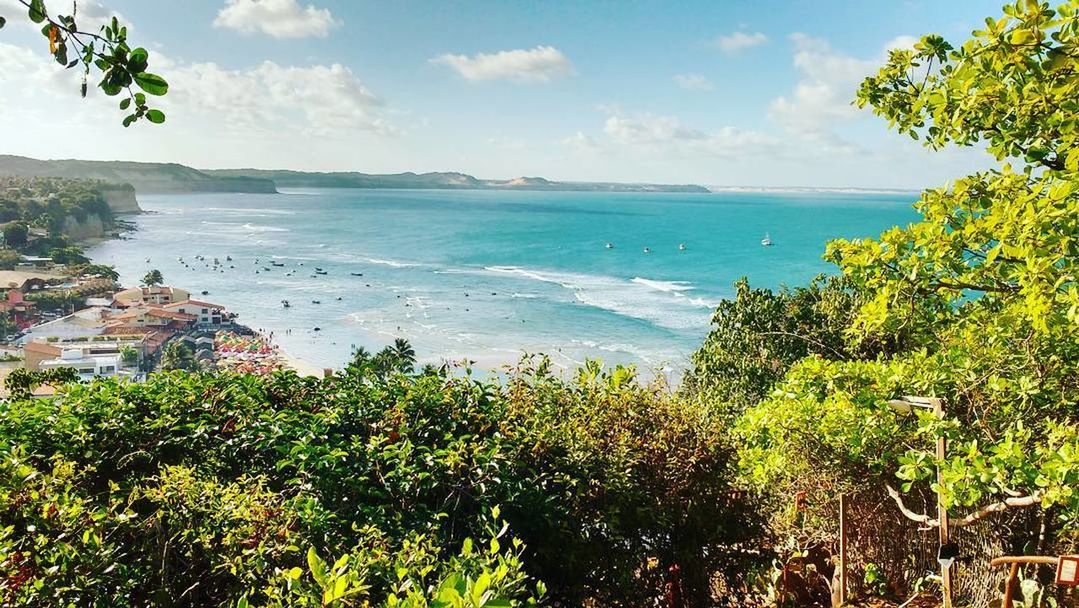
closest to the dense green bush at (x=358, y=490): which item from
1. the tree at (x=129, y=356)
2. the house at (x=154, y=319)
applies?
the tree at (x=129, y=356)

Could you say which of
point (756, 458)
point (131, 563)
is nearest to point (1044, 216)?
point (756, 458)

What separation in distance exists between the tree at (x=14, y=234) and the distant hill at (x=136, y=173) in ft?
196

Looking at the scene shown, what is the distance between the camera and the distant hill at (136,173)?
427 feet

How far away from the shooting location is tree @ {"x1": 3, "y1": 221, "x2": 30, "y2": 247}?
236 feet

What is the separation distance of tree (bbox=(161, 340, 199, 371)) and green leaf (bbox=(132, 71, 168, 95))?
38071 mm

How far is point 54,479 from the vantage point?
2709 millimetres

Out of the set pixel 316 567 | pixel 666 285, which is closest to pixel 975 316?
pixel 316 567

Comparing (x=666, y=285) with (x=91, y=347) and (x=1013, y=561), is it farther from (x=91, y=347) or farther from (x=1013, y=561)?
(x=1013, y=561)

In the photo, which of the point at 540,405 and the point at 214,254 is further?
the point at 214,254

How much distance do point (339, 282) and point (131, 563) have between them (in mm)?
62837

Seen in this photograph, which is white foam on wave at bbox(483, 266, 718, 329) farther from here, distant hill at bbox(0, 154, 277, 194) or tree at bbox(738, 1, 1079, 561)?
distant hill at bbox(0, 154, 277, 194)

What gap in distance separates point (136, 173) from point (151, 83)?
195 metres

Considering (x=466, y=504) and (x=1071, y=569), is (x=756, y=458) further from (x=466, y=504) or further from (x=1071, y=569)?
(x=466, y=504)

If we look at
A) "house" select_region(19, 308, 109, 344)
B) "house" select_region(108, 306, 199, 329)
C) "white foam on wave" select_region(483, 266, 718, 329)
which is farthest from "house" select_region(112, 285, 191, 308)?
"white foam on wave" select_region(483, 266, 718, 329)
